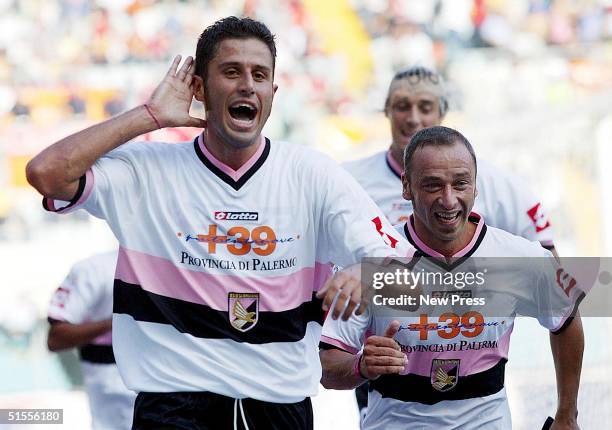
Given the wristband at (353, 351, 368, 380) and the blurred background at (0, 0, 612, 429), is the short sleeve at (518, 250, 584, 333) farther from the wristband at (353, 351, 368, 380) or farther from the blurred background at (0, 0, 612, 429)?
the blurred background at (0, 0, 612, 429)

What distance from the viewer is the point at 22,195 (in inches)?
574

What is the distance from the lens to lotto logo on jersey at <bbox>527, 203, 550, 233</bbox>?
5672 millimetres

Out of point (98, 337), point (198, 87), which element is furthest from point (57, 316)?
point (198, 87)

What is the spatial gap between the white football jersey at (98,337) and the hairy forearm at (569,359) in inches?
110

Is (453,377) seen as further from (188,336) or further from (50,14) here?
(50,14)

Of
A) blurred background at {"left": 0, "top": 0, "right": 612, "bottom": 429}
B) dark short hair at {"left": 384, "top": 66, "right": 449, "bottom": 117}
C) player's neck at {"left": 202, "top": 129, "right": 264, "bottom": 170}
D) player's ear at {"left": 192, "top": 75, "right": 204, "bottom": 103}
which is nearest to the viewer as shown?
player's neck at {"left": 202, "top": 129, "right": 264, "bottom": 170}

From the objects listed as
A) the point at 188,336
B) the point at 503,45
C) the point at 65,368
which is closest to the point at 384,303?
the point at 188,336

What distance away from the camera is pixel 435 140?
4.45m

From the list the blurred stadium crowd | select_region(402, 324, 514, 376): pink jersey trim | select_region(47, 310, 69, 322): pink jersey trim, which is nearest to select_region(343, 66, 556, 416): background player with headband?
select_region(402, 324, 514, 376): pink jersey trim

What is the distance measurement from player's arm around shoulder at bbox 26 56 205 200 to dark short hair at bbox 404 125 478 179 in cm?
Answer: 103

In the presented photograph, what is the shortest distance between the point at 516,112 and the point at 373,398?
444 inches

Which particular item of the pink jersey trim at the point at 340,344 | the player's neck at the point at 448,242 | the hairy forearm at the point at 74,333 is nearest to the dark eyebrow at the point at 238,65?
the player's neck at the point at 448,242

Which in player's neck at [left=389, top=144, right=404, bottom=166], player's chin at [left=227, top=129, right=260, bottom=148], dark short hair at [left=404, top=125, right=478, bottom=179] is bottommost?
player's chin at [left=227, top=129, right=260, bottom=148]

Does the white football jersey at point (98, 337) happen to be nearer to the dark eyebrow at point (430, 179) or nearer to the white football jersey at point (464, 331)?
the white football jersey at point (464, 331)
